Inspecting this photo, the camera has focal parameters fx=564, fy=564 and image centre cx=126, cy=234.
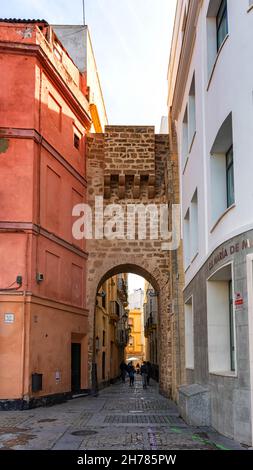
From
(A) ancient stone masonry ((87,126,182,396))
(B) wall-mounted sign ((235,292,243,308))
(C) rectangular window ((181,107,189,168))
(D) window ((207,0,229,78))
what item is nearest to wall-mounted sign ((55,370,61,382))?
(A) ancient stone masonry ((87,126,182,396))

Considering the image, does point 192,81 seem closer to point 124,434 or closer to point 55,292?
point 55,292

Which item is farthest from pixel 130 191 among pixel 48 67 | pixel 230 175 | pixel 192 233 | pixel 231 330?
pixel 231 330

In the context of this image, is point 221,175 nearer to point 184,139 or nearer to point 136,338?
point 184,139

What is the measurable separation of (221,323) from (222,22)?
6191 mm

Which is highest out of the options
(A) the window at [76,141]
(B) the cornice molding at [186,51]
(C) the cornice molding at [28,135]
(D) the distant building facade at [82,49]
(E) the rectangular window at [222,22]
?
(D) the distant building facade at [82,49]

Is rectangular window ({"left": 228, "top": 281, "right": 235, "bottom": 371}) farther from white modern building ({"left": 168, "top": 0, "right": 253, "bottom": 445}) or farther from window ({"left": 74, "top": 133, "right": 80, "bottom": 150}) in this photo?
window ({"left": 74, "top": 133, "right": 80, "bottom": 150})

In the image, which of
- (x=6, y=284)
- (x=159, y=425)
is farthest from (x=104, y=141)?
(x=159, y=425)

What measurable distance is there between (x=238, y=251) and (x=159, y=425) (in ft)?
15.5

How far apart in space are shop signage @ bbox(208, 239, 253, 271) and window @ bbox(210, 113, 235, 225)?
85cm

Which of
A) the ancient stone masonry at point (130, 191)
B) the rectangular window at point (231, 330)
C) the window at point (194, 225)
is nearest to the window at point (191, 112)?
the window at point (194, 225)

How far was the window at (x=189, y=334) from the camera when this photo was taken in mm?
16250

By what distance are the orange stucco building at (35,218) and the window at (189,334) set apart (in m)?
4.04

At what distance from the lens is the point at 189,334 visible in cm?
1691

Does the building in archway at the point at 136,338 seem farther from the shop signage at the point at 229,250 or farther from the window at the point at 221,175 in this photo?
the shop signage at the point at 229,250
